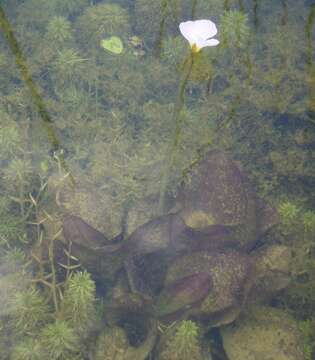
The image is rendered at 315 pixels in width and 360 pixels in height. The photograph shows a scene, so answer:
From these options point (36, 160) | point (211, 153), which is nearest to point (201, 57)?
point (211, 153)

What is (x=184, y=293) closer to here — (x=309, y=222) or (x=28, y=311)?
(x=28, y=311)

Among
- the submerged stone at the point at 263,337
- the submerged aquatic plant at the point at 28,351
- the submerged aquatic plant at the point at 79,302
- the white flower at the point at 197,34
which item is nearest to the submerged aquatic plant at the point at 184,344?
the submerged stone at the point at 263,337

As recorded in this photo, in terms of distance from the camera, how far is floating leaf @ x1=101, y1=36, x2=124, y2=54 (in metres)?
4.34

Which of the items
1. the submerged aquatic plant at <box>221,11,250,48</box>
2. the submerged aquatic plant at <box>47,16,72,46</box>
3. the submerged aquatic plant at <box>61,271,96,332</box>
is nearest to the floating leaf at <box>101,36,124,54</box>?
the submerged aquatic plant at <box>47,16,72,46</box>

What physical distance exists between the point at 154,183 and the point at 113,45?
5.41ft

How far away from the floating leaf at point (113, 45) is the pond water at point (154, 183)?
13 mm

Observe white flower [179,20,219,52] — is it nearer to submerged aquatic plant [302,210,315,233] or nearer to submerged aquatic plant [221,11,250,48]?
submerged aquatic plant [221,11,250,48]

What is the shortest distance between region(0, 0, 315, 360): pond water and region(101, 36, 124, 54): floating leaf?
0.01m

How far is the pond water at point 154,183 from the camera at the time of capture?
9.78 feet

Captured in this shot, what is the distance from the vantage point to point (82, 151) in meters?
4.00

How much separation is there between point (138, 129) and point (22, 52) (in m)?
1.49

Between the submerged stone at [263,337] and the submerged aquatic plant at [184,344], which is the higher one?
the submerged aquatic plant at [184,344]

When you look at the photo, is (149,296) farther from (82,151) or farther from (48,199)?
(82,151)

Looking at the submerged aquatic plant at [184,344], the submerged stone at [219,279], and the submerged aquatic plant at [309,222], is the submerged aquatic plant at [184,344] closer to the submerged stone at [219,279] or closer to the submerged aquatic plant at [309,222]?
the submerged stone at [219,279]
